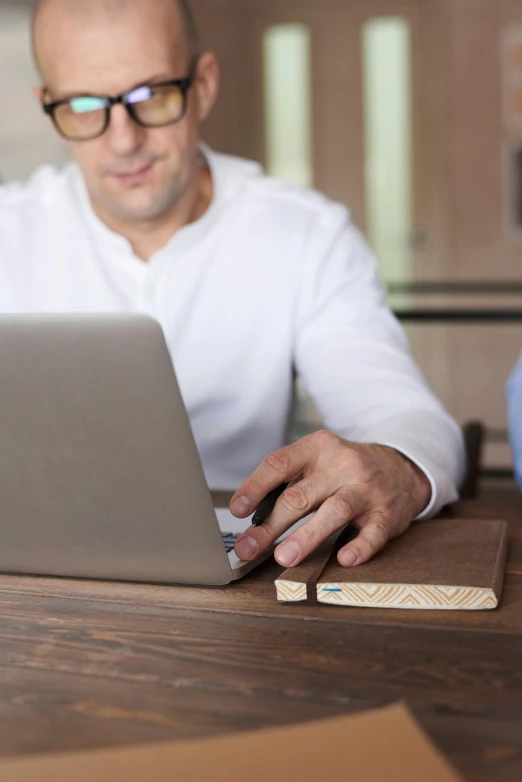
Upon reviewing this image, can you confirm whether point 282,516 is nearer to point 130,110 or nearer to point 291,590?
point 291,590

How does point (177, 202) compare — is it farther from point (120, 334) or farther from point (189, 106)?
point (120, 334)

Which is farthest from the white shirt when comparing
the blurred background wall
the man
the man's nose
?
the blurred background wall

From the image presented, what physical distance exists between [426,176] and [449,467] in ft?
14.5

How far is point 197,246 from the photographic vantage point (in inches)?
65.7

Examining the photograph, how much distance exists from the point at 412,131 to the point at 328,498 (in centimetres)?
470

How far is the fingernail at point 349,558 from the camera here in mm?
854

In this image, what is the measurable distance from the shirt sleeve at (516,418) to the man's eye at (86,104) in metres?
0.74

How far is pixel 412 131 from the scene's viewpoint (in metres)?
5.30

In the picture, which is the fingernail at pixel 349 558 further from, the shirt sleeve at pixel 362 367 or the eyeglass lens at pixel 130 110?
the eyeglass lens at pixel 130 110

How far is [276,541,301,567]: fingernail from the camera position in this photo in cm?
86

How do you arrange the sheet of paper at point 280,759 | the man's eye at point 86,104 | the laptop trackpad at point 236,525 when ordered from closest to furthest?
the sheet of paper at point 280,759 → the laptop trackpad at point 236,525 → the man's eye at point 86,104

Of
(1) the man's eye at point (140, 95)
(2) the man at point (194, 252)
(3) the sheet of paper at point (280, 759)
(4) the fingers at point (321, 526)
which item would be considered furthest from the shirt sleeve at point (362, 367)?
(3) the sheet of paper at point (280, 759)

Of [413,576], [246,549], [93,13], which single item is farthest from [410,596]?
[93,13]

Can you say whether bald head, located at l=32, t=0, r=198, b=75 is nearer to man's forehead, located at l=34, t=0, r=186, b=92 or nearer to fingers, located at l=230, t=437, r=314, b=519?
man's forehead, located at l=34, t=0, r=186, b=92
